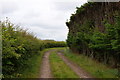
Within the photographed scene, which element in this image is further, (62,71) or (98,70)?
(62,71)

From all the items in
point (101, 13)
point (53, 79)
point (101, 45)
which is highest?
point (101, 13)

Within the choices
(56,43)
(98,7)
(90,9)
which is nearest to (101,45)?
(98,7)

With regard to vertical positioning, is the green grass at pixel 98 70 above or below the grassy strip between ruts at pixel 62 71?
above

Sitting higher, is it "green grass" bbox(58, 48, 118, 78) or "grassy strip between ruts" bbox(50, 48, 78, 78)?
"green grass" bbox(58, 48, 118, 78)

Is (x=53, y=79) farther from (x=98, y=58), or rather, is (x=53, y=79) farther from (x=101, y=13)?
(x=101, y=13)

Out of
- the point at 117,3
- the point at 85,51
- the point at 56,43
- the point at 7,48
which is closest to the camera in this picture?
the point at 7,48

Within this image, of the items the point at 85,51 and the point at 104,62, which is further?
the point at 85,51

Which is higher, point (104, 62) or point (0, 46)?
point (0, 46)

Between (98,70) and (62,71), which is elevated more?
(98,70)

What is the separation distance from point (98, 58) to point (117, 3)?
6.79m

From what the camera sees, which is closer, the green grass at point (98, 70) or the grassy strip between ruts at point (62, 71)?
the green grass at point (98, 70)

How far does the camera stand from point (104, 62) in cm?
1603

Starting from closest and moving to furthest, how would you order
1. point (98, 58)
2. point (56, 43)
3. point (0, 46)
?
point (0, 46), point (98, 58), point (56, 43)

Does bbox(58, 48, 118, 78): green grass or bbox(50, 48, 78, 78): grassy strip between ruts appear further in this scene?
bbox(50, 48, 78, 78): grassy strip between ruts
